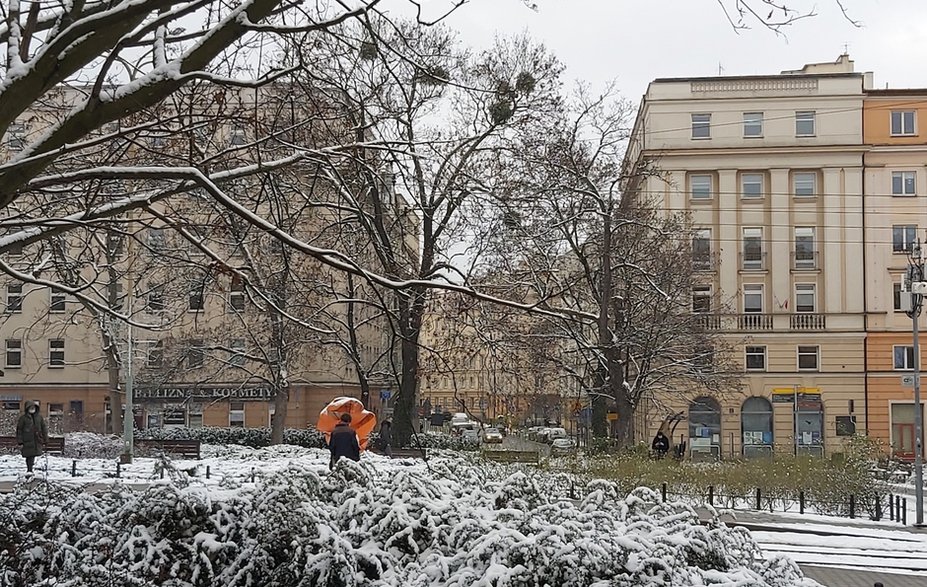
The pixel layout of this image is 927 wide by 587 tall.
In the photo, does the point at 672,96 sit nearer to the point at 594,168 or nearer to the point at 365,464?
the point at 594,168

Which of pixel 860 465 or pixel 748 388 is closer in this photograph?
pixel 860 465

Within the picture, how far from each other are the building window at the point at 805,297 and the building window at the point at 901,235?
4.81 meters

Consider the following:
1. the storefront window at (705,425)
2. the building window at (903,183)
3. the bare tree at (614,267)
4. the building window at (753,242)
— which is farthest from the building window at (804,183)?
the bare tree at (614,267)

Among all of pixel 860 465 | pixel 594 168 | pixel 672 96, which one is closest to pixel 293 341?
pixel 594 168

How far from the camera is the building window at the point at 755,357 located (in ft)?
196

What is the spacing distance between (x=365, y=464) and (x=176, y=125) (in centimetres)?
407

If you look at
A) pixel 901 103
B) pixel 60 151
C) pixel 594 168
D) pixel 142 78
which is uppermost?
pixel 901 103

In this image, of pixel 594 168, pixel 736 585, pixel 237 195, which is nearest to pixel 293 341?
pixel 594 168

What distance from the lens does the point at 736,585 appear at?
6.11 meters

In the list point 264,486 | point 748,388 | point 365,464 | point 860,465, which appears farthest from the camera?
point 748,388

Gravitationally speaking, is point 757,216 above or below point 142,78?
above

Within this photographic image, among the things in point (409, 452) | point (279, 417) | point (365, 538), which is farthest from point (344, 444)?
point (279, 417)

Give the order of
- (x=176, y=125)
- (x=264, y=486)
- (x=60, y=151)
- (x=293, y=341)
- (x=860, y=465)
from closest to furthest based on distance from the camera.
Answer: (x=60, y=151), (x=264, y=486), (x=176, y=125), (x=860, y=465), (x=293, y=341)

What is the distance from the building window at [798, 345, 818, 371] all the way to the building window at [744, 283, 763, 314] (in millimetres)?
3185
